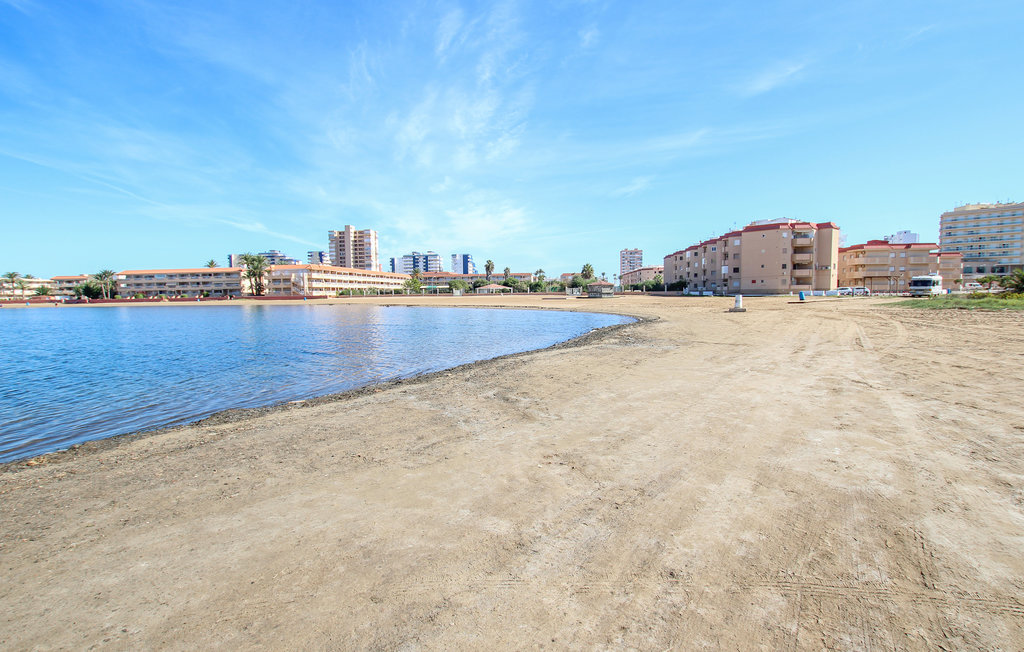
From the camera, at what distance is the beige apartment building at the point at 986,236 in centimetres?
11331

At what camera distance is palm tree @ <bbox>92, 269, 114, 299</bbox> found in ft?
388

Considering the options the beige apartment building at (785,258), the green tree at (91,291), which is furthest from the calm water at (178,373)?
the green tree at (91,291)

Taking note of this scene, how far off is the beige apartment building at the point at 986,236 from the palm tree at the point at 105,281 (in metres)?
229

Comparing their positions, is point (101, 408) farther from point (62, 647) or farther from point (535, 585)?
point (535, 585)

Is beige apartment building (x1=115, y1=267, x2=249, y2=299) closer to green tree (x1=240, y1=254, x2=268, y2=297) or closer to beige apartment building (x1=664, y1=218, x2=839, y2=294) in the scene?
Answer: green tree (x1=240, y1=254, x2=268, y2=297)

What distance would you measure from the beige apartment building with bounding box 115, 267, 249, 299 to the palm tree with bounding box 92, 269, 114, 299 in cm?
578

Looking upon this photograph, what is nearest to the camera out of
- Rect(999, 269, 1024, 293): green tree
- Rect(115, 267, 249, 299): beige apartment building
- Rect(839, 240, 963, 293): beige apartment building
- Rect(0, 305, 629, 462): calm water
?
Rect(0, 305, 629, 462): calm water

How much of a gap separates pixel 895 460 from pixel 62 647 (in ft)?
24.7

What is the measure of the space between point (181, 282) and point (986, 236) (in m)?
230

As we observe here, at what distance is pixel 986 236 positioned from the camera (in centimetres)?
11800

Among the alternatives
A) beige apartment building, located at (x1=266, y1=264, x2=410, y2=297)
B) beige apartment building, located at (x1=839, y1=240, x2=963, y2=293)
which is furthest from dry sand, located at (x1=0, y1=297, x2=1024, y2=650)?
beige apartment building, located at (x1=266, y1=264, x2=410, y2=297)

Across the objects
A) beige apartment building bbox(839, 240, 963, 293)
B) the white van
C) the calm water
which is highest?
beige apartment building bbox(839, 240, 963, 293)

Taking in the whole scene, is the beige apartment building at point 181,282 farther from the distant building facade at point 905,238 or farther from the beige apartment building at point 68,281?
the distant building facade at point 905,238

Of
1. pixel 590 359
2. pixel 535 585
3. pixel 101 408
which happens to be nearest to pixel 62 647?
pixel 535 585
